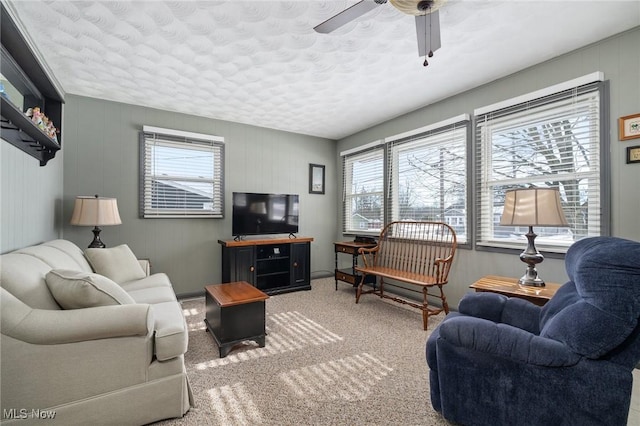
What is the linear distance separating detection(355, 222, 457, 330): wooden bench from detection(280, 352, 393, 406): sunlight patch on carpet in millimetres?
963

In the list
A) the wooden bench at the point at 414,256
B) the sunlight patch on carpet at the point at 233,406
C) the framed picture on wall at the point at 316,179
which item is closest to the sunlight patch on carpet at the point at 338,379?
the sunlight patch on carpet at the point at 233,406

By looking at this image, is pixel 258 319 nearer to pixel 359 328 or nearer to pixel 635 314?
pixel 359 328

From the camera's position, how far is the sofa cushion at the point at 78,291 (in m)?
1.51

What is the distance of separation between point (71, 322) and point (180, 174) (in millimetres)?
2894

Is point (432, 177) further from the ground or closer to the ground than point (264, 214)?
further from the ground

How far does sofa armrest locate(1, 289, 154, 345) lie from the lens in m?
1.30

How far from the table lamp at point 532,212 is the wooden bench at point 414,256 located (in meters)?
0.75

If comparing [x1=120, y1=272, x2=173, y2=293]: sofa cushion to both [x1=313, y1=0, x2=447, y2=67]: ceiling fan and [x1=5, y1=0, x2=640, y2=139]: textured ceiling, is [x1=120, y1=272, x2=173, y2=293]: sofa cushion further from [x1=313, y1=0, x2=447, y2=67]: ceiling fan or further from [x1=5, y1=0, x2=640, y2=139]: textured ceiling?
[x1=313, y1=0, x2=447, y2=67]: ceiling fan

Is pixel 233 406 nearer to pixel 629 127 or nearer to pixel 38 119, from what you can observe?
pixel 38 119

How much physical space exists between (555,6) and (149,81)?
3608 mm

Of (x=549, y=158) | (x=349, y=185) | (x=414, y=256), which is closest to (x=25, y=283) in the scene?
(x=414, y=256)

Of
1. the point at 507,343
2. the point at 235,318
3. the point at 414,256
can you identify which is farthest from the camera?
the point at 414,256

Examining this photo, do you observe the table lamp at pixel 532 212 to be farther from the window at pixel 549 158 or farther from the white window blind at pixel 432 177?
the white window blind at pixel 432 177

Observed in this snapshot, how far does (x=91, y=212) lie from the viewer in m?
3.00
